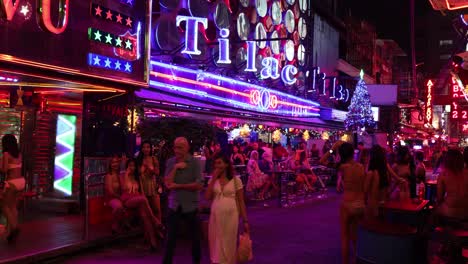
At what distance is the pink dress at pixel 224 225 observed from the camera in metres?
6.30

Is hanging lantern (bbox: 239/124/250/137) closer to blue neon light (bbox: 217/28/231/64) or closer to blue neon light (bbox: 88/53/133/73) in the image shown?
blue neon light (bbox: 217/28/231/64)

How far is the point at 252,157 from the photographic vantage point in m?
16.6

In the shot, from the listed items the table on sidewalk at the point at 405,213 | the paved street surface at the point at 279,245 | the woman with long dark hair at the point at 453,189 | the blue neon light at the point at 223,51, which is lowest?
the paved street surface at the point at 279,245

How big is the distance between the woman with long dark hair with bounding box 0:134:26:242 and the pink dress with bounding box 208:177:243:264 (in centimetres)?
416

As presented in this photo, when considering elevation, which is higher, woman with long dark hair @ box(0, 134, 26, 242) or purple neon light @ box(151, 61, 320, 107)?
purple neon light @ box(151, 61, 320, 107)

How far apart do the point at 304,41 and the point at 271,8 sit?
656 cm

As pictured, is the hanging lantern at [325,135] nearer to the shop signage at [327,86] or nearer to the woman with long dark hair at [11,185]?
the shop signage at [327,86]

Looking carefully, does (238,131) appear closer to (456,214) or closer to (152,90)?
(152,90)

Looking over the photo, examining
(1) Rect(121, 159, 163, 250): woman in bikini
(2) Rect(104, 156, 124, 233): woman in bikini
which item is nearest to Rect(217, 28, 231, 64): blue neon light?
(2) Rect(104, 156, 124, 233): woman in bikini

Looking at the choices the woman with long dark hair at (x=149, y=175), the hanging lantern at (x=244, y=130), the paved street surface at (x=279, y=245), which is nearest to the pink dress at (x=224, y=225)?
the paved street surface at (x=279, y=245)

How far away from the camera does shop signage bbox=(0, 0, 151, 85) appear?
9.63m

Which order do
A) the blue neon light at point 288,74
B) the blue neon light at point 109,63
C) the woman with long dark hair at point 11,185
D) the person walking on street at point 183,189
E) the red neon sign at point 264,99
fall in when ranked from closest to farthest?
the person walking on street at point 183,189
the woman with long dark hair at point 11,185
the blue neon light at point 109,63
the red neon sign at point 264,99
the blue neon light at point 288,74

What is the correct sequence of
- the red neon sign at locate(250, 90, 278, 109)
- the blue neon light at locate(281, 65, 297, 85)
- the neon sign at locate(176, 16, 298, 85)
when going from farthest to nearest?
the blue neon light at locate(281, 65, 297, 85) → the red neon sign at locate(250, 90, 278, 109) → the neon sign at locate(176, 16, 298, 85)

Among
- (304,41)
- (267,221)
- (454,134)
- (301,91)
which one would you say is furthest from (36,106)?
(454,134)
